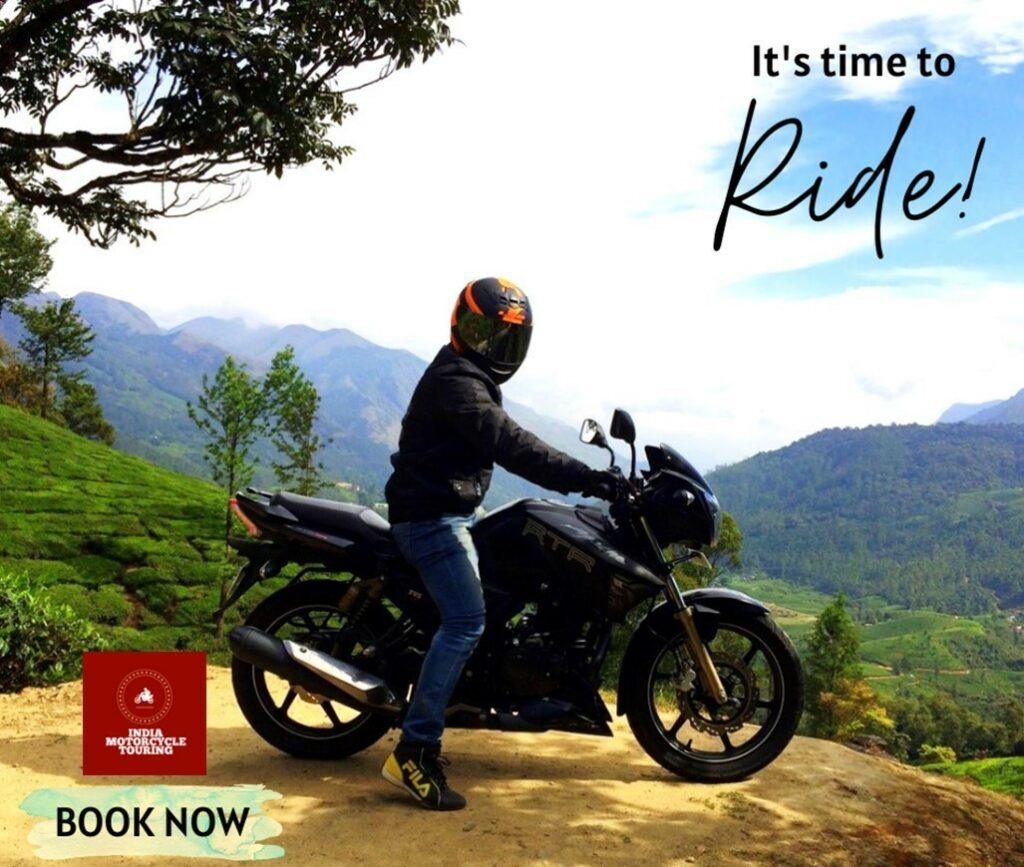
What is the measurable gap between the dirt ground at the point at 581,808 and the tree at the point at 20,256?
47.2 meters

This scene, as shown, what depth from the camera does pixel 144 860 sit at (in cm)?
447

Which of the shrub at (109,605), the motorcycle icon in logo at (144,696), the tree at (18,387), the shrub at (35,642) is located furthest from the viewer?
the tree at (18,387)

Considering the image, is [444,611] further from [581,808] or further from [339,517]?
[581,808]

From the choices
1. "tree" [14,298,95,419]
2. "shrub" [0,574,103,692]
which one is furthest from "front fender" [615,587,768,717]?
"tree" [14,298,95,419]

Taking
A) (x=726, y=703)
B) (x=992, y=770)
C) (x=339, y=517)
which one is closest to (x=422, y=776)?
(x=339, y=517)

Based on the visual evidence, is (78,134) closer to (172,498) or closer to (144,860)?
(144,860)

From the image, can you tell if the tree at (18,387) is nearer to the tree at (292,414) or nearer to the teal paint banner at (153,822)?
the tree at (292,414)

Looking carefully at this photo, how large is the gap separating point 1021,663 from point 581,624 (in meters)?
207

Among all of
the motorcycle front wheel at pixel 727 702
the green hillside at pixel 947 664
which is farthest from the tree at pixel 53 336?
the green hillside at pixel 947 664

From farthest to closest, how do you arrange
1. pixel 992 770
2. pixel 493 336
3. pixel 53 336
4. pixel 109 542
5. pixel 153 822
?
pixel 53 336 → pixel 109 542 → pixel 992 770 → pixel 493 336 → pixel 153 822

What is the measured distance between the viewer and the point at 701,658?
5562mm

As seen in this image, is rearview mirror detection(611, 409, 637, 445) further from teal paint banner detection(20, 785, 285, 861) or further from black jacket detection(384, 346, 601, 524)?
teal paint banner detection(20, 785, 285, 861)

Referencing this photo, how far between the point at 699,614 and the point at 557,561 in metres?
1.00

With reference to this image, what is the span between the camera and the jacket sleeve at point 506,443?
4.91 metres
